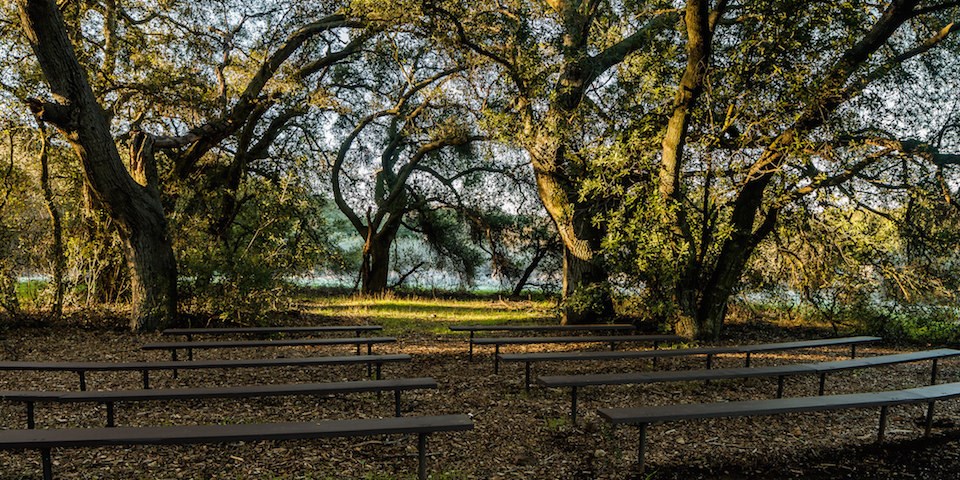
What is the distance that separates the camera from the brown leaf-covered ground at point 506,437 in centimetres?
365

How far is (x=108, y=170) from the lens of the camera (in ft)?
26.6

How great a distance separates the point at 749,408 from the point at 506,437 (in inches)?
67.0

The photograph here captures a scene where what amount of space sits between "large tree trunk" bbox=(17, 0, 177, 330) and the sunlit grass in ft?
11.3

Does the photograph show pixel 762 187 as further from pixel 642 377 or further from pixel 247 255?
pixel 247 255

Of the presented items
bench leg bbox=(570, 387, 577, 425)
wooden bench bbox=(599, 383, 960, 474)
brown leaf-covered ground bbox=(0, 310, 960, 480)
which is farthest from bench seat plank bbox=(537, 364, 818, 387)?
wooden bench bbox=(599, 383, 960, 474)

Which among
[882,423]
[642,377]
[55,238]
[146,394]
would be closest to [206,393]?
[146,394]

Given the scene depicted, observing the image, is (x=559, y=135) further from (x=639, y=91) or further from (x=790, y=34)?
(x=790, y=34)

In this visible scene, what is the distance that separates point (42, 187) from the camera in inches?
344

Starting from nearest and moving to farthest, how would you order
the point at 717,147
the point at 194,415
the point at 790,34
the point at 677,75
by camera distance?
the point at 194,415 → the point at 790,34 → the point at 717,147 → the point at 677,75

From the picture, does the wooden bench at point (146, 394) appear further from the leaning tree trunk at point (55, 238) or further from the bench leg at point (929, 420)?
the leaning tree trunk at point (55, 238)

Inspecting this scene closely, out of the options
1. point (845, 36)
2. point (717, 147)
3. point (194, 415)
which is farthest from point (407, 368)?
point (845, 36)

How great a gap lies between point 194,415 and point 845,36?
27.3 feet

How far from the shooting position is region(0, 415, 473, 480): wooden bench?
2.93 metres

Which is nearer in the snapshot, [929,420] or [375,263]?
[929,420]
